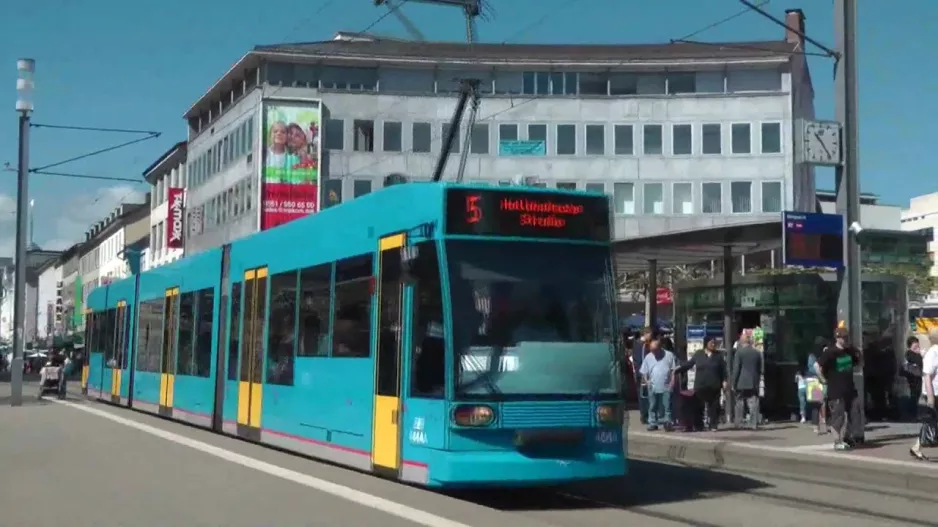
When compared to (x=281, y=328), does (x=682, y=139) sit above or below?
above

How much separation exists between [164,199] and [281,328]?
67306mm

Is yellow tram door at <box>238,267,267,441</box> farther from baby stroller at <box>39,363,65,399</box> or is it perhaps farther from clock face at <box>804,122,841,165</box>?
baby stroller at <box>39,363,65,399</box>

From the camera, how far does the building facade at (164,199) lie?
71738 millimetres

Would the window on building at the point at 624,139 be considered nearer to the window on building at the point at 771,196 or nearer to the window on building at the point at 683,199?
the window on building at the point at 683,199

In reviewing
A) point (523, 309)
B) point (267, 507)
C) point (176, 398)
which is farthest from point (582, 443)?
point (176, 398)

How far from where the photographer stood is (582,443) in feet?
37.2

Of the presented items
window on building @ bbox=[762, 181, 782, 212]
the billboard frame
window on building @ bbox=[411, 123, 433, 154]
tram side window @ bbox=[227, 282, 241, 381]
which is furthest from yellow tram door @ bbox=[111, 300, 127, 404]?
window on building @ bbox=[762, 181, 782, 212]

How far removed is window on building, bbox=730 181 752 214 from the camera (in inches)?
2258

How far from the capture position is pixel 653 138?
5841cm

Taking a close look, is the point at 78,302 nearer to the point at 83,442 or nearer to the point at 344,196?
the point at 344,196

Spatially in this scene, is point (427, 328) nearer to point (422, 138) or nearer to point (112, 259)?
point (422, 138)

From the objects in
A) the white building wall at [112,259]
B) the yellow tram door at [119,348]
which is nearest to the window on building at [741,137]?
the yellow tram door at [119,348]

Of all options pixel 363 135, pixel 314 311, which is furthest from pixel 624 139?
pixel 314 311

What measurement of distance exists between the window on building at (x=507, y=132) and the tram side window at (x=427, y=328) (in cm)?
4716
